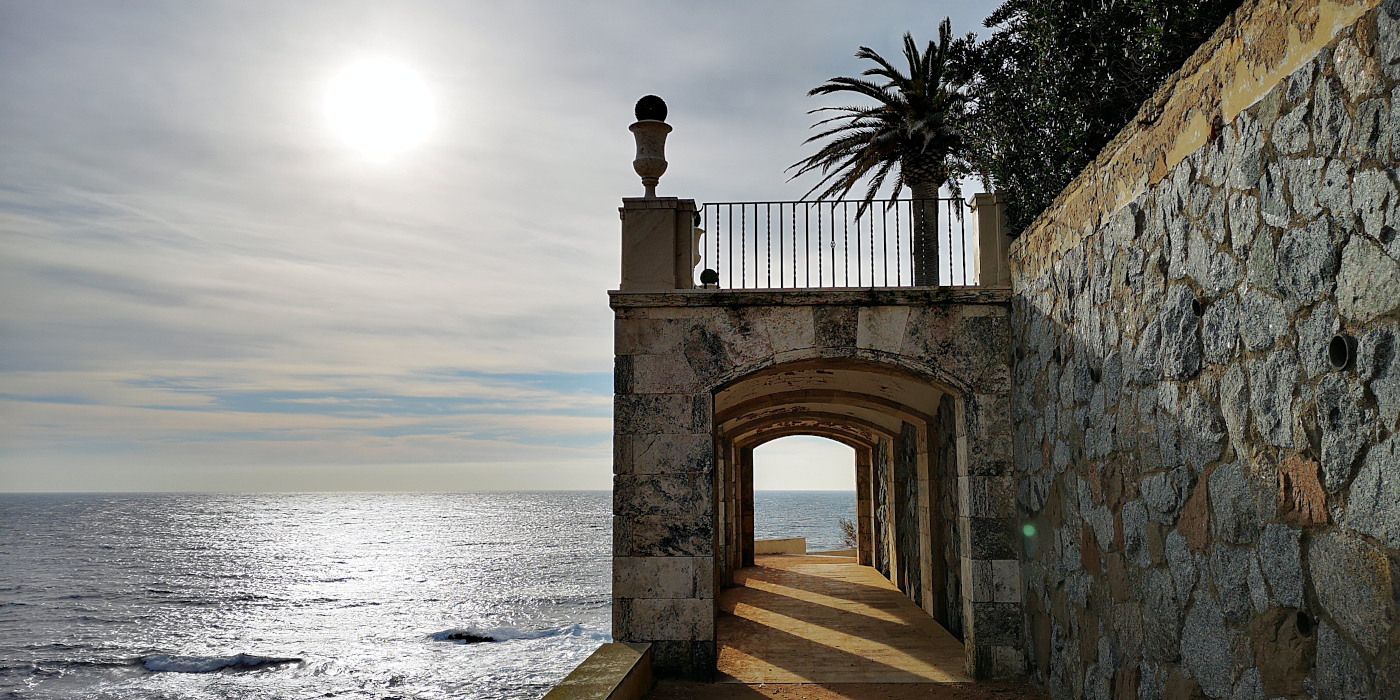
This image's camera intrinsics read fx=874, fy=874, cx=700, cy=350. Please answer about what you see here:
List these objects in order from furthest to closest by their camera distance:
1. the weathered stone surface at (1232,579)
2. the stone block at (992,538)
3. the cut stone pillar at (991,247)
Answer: the cut stone pillar at (991,247)
the stone block at (992,538)
the weathered stone surface at (1232,579)

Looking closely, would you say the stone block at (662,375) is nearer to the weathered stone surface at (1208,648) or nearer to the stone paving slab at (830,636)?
the stone paving slab at (830,636)

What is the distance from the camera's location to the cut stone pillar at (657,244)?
8109 mm

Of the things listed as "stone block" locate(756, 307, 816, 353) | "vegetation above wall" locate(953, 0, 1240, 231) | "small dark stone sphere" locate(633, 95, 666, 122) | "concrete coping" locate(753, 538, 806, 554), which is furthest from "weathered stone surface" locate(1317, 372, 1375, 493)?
"concrete coping" locate(753, 538, 806, 554)

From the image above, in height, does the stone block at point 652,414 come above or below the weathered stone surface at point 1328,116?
below

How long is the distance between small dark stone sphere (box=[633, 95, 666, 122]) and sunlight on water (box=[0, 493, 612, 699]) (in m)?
13.8

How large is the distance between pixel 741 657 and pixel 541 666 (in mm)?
14344

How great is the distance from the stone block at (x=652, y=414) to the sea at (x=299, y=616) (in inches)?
494

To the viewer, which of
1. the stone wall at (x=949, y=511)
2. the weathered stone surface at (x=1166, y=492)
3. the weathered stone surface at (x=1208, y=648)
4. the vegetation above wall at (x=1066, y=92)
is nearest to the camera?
the weathered stone surface at (x=1208, y=648)

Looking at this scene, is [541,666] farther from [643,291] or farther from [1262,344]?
[1262,344]

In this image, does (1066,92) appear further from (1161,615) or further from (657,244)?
(1161,615)

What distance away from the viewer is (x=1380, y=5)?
10.0ft

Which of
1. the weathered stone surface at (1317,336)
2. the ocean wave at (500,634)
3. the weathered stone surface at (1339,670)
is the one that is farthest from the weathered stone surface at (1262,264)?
the ocean wave at (500,634)

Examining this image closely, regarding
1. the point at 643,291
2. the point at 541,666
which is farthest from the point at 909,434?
the point at 541,666

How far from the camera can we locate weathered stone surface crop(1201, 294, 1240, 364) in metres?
4.06
